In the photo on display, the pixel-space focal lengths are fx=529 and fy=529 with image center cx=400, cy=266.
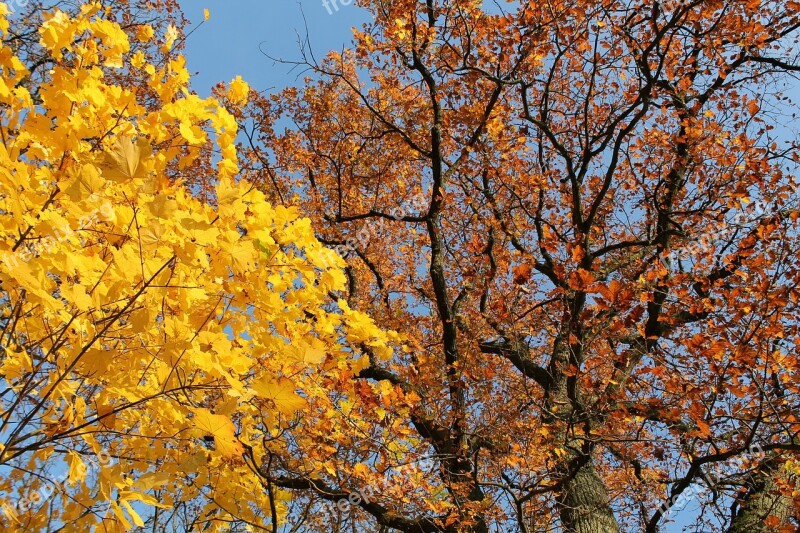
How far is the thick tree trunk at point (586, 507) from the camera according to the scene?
173 inches

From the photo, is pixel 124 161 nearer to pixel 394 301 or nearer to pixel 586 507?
pixel 586 507

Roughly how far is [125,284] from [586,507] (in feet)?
14.2

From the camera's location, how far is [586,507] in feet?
14.8

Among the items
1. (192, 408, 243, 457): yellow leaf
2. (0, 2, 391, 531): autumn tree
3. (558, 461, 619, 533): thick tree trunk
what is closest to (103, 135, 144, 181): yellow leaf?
(0, 2, 391, 531): autumn tree

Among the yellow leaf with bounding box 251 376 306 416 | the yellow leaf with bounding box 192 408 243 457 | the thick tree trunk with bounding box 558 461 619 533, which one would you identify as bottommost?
the yellow leaf with bounding box 192 408 243 457

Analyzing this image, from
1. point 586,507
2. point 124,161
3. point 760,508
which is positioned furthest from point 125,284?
point 760,508

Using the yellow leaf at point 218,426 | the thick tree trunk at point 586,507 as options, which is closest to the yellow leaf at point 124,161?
the yellow leaf at point 218,426

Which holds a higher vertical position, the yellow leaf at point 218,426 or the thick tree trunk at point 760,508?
the thick tree trunk at point 760,508

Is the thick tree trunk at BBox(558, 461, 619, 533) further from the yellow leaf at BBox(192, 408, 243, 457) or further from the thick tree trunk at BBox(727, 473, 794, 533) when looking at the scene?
the yellow leaf at BBox(192, 408, 243, 457)

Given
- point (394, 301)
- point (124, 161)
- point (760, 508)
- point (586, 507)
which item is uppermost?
point (394, 301)

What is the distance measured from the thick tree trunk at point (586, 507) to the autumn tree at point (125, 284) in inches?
133

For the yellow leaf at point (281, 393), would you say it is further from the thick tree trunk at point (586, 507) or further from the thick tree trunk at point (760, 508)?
the thick tree trunk at point (760, 508)

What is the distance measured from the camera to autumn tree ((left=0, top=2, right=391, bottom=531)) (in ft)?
4.64

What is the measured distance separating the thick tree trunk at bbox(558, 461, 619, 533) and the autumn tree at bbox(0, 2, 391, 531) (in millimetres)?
3371
